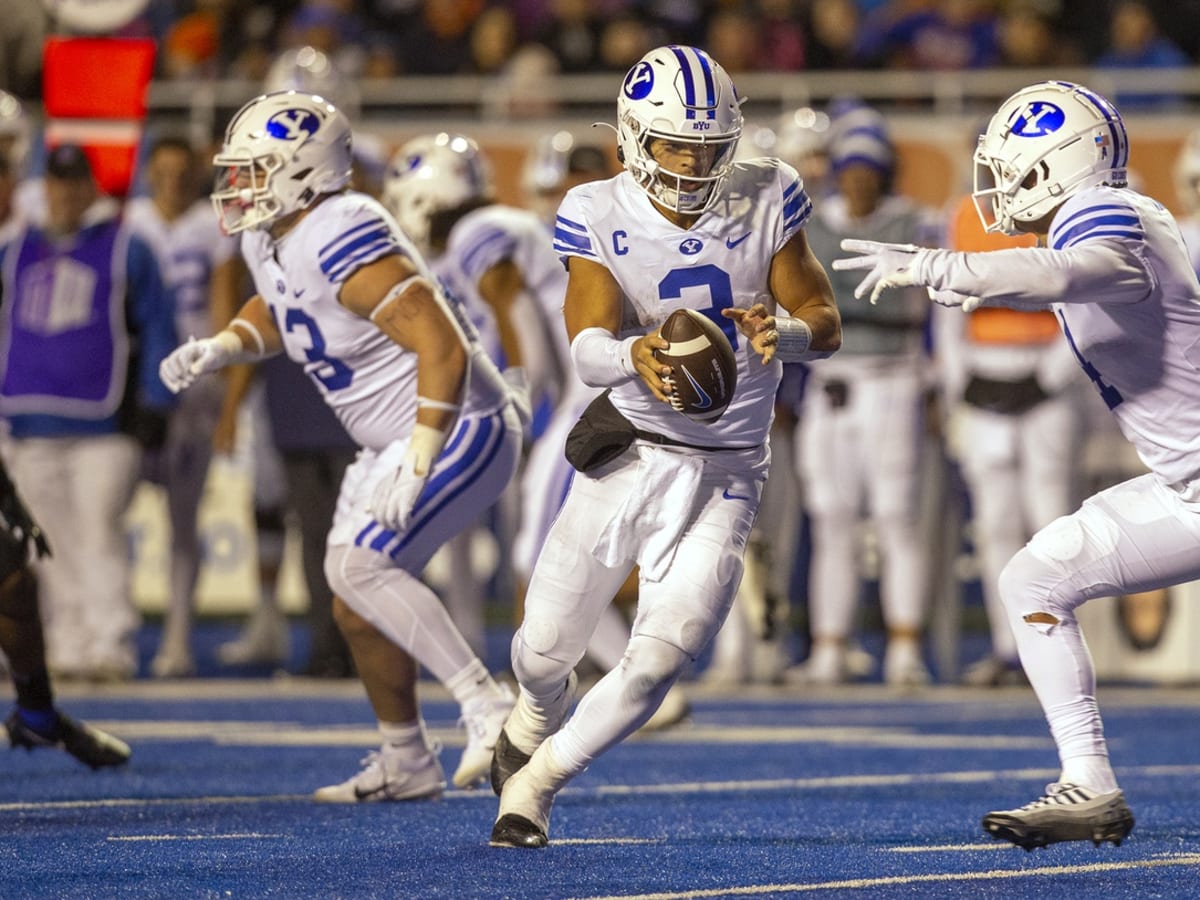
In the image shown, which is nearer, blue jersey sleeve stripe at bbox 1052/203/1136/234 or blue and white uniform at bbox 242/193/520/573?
blue jersey sleeve stripe at bbox 1052/203/1136/234

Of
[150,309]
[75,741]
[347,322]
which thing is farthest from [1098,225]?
[150,309]

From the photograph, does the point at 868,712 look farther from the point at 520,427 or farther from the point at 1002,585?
the point at 1002,585

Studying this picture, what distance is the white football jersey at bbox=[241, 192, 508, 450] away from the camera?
5.96 meters

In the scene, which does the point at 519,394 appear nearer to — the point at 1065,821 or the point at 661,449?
the point at 661,449

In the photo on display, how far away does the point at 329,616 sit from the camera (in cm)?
968

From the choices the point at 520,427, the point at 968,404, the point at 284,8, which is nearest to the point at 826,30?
the point at 284,8

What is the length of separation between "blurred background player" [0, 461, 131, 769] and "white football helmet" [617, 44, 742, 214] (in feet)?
6.86

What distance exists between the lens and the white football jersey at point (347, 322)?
19.6 feet

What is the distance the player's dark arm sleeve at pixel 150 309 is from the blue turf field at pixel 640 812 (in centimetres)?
135

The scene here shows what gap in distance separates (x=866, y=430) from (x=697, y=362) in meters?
4.96

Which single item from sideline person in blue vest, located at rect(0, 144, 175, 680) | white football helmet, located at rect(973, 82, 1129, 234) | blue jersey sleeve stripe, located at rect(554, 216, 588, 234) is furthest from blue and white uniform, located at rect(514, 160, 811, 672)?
sideline person in blue vest, located at rect(0, 144, 175, 680)

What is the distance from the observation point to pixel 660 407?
5.12 meters

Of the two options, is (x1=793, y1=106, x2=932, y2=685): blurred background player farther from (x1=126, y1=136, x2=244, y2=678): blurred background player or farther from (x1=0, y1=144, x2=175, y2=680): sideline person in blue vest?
(x1=0, y1=144, x2=175, y2=680): sideline person in blue vest

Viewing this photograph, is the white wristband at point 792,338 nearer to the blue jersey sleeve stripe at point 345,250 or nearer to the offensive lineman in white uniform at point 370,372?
the offensive lineman in white uniform at point 370,372
